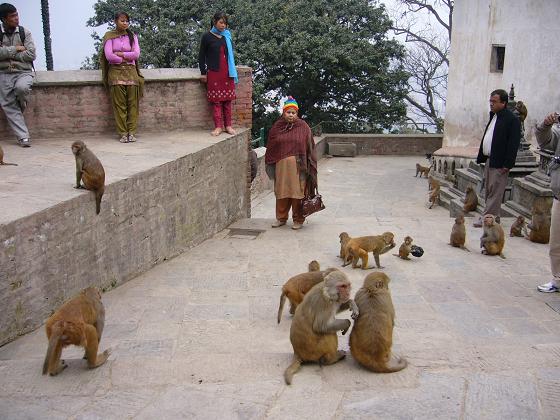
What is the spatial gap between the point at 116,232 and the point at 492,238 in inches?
183

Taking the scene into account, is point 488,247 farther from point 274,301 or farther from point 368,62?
point 368,62

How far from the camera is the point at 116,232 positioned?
20.8 feet

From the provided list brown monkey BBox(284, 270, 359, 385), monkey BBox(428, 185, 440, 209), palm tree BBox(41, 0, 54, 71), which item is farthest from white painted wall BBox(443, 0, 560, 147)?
brown monkey BBox(284, 270, 359, 385)

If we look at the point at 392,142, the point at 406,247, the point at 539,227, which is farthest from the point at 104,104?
the point at 392,142

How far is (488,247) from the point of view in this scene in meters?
8.13

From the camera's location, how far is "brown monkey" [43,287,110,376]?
4.01 metres

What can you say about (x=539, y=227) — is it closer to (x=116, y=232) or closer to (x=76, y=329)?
(x=116, y=232)

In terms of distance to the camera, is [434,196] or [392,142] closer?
[434,196]

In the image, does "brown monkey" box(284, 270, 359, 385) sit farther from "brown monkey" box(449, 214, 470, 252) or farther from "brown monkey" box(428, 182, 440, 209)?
"brown monkey" box(428, 182, 440, 209)

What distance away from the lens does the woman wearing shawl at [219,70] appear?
30.6 ft

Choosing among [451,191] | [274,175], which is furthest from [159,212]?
[451,191]

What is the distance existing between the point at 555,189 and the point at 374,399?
10.2 ft

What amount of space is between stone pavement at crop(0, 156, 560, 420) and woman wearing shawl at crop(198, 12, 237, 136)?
257 centimetres

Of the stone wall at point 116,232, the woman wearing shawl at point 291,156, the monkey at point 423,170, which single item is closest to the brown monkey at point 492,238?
the woman wearing shawl at point 291,156
